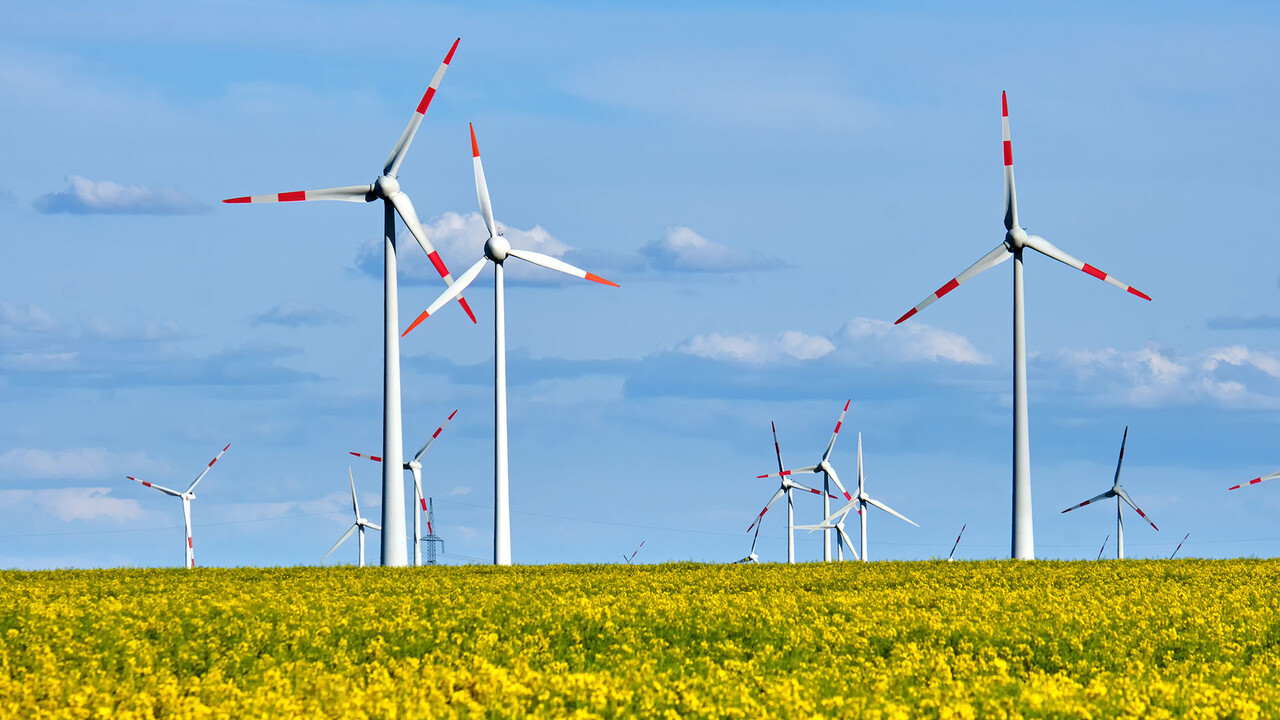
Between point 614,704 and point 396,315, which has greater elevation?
point 396,315

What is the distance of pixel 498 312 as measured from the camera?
6200cm

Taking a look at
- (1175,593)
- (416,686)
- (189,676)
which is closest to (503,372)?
(1175,593)

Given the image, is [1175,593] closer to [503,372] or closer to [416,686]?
[416,686]

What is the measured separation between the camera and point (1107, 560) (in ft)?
169

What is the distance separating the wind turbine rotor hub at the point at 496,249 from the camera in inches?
2603

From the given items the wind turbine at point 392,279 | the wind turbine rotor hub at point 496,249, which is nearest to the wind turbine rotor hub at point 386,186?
the wind turbine at point 392,279

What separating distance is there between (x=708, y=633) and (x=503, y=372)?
105 ft

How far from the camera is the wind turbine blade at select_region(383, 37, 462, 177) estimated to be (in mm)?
59594

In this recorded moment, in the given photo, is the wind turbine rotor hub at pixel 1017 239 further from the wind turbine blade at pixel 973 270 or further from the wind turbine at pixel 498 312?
the wind turbine at pixel 498 312

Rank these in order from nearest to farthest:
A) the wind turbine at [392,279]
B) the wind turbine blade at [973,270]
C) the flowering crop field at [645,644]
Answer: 1. the flowering crop field at [645,644]
2. the wind turbine at [392,279]
3. the wind turbine blade at [973,270]

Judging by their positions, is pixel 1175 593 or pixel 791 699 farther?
pixel 1175 593

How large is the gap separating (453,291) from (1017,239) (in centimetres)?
2681

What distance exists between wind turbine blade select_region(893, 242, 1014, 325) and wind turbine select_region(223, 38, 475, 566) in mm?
21059

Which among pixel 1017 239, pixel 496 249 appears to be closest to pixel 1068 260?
pixel 1017 239
